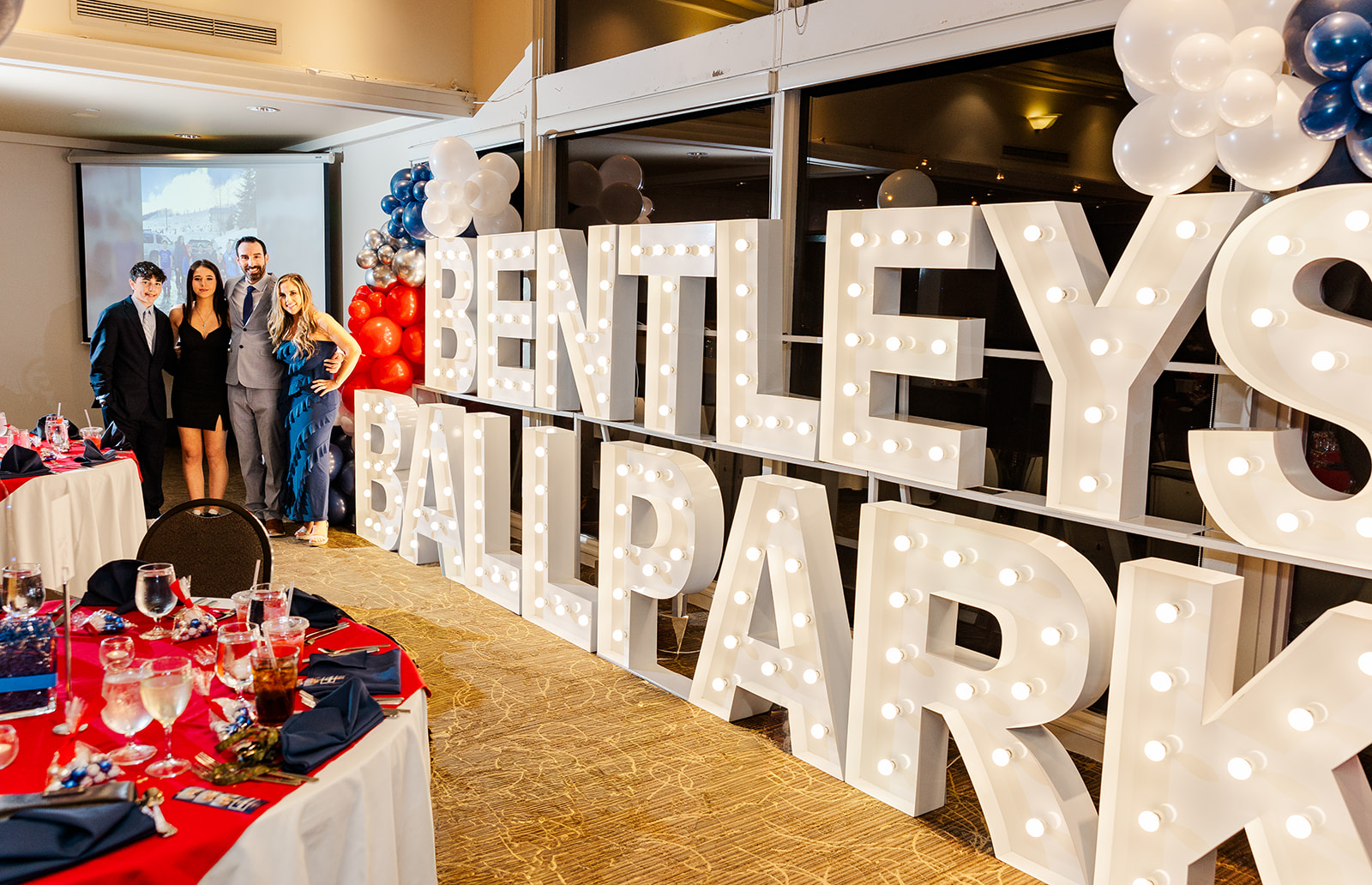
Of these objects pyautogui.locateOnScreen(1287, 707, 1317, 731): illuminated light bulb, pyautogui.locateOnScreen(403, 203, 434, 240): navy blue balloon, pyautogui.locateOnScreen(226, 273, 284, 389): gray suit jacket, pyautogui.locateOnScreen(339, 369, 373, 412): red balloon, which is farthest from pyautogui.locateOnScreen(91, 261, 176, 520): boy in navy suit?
pyautogui.locateOnScreen(1287, 707, 1317, 731): illuminated light bulb

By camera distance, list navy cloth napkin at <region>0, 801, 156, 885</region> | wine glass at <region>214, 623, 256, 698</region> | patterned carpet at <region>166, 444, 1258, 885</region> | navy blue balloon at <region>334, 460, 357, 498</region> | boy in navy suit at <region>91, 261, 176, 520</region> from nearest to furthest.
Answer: navy cloth napkin at <region>0, 801, 156, 885</region> → wine glass at <region>214, 623, 256, 698</region> → patterned carpet at <region>166, 444, 1258, 885</region> → boy in navy suit at <region>91, 261, 176, 520</region> → navy blue balloon at <region>334, 460, 357, 498</region>

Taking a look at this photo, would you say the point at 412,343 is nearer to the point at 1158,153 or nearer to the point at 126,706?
the point at 1158,153

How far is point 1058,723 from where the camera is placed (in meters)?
3.89

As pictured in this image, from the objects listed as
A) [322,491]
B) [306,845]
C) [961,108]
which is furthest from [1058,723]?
[322,491]

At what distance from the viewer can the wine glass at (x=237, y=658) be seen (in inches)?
79.4

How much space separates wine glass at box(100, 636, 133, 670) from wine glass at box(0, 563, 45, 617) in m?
0.18

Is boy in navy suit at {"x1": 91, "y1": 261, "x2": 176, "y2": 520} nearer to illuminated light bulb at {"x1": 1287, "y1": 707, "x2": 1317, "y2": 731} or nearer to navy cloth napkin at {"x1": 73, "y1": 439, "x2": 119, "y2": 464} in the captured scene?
navy cloth napkin at {"x1": 73, "y1": 439, "x2": 119, "y2": 464}

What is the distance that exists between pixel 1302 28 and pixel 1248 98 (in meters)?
0.23

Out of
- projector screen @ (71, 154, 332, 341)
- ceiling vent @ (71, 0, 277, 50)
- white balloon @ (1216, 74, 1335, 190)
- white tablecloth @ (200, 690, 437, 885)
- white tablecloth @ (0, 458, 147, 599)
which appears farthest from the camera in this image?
projector screen @ (71, 154, 332, 341)

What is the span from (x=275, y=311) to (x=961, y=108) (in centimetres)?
458

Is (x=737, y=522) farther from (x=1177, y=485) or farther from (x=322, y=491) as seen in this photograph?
(x=322, y=491)

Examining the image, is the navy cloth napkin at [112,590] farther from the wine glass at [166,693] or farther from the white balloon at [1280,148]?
the white balloon at [1280,148]

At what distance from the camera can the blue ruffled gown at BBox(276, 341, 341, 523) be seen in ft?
21.7

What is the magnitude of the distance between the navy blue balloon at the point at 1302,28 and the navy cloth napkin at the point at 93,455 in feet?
15.7
